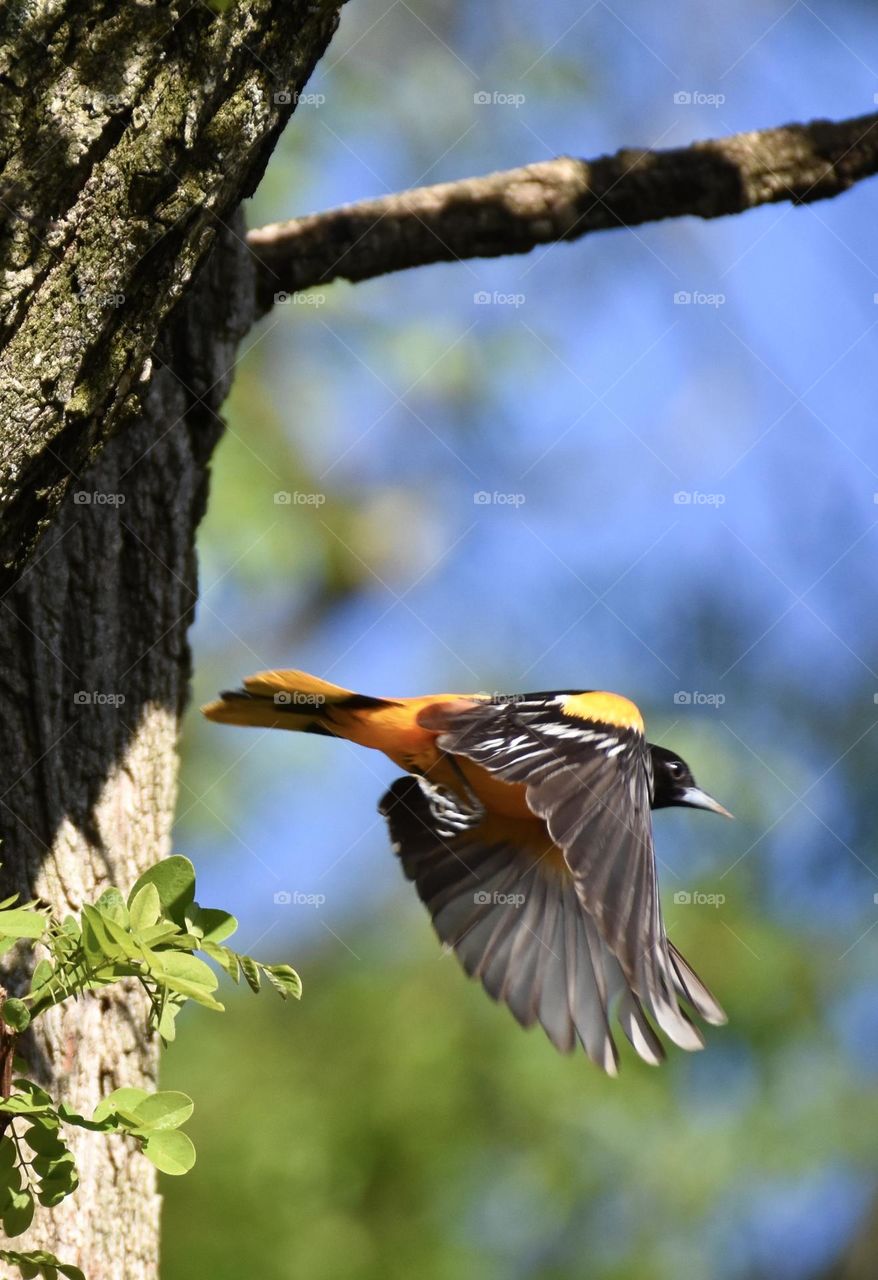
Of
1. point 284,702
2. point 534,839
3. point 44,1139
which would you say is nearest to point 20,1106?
point 44,1139

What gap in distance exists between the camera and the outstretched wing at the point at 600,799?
2510 mm

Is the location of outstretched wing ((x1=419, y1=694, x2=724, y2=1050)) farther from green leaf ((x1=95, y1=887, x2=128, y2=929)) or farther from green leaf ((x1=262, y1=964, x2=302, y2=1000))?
green leaf ((x1=95, y1=887, x2=128, y2=929))

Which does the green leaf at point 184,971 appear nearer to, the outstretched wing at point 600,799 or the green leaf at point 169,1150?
the green leaf at point 169,1150

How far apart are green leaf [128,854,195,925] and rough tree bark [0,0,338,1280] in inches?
21.6

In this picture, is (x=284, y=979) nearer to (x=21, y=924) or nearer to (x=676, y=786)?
(x=21, y=924)

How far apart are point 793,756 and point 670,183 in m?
3.78

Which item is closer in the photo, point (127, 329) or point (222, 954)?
point (222, 954)

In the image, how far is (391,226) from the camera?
3.29 meters

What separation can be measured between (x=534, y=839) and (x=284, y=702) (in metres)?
0.78

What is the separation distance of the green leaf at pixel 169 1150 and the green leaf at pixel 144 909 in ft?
0.93

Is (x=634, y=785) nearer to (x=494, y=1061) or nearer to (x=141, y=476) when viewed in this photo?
(x=141, y=476)

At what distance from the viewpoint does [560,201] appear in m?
3.33

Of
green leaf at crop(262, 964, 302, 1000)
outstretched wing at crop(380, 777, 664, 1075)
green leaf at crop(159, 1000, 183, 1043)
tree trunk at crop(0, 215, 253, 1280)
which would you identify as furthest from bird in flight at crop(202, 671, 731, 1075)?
green leaf at crop(159, 1000, 183, 1043)

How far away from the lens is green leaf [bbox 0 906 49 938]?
5.28 ft
